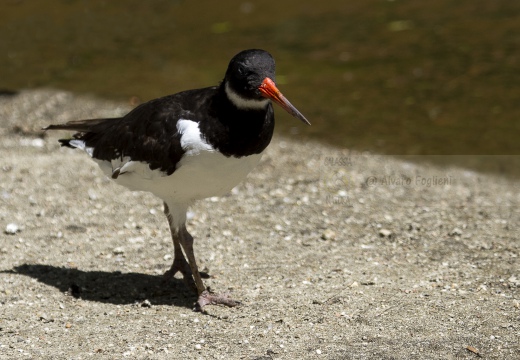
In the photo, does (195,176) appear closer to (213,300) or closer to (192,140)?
(192,140)

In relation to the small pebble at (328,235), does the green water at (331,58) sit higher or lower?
higher

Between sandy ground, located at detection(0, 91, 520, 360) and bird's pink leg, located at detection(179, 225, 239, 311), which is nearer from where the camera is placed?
sandy ground, located at detection(0, 91, 520, 360)

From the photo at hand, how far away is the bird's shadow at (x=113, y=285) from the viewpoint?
228 inches

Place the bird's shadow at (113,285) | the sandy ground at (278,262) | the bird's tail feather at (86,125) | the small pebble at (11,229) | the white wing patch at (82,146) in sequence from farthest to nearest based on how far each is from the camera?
1. the small pebble at (11,229)
2. the bird's tail feather at (86,125)
3. the white wing patch at (82,146)
4. the bird's shadow at (113,285)
5. the sandy ground at (278,262)

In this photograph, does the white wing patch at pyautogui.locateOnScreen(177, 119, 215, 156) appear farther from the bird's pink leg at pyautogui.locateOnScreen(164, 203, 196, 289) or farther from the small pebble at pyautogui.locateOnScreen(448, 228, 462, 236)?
the small pebble at pyautogui.locateOnScreen(448, 228, 462, 236)

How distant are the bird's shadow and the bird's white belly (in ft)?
2.54

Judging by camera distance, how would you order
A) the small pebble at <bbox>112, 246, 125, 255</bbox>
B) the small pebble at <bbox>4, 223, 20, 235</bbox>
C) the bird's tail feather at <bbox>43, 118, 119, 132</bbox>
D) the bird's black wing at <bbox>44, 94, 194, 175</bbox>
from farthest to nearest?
the small pebble at <bbox>4, 223, 20, 235</bbox>, the small pebble at <bbox>112, 246, 125, 255</bbox>, the bird's tail feather at <bbox>43, 118, 119, 132</bbox>, the bird's black wing at <bbox>44, 94, 194, 175</bbox>

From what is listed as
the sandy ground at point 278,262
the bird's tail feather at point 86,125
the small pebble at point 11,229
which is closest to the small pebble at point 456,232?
the sandy ground at point 278,262

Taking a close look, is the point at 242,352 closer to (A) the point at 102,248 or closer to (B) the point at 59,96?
(A) the point at 102,248

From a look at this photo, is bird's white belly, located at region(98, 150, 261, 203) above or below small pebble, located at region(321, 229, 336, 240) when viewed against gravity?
above

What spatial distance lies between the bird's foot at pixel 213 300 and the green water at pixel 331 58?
3.95m

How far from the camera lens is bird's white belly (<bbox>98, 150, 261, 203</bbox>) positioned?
17.0ft

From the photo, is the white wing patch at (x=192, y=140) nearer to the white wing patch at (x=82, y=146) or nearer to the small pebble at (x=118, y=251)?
the white wing patch at (x=82, y=146)

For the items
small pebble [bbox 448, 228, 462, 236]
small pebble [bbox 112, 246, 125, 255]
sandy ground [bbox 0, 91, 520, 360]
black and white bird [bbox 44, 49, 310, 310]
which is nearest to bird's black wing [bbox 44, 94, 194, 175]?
black and white bird [bbox 44, 49, 310, 310]
